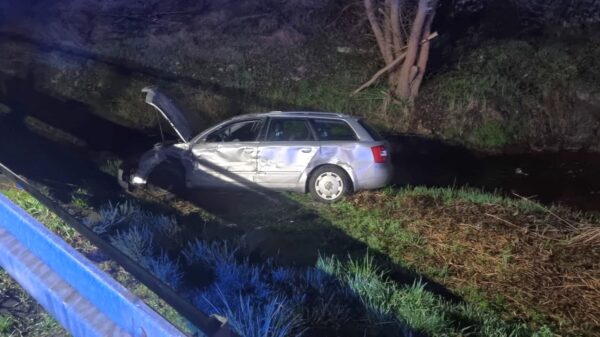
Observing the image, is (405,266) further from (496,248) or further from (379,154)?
(379,154)

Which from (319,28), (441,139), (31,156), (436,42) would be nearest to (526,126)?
(441,139)

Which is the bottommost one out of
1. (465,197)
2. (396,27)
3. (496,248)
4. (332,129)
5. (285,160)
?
(496,248)

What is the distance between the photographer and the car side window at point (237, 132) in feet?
29.0

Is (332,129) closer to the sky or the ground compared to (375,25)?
closer to the ground

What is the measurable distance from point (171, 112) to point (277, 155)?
1740mm

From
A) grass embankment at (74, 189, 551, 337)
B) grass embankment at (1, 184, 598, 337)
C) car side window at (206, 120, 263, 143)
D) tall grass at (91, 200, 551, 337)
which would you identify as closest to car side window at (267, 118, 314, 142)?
car side window at (206, 120, 263, 143)

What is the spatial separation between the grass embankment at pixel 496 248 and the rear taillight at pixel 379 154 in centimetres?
54

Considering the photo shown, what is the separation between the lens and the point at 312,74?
15305mm

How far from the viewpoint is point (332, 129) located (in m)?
8.70

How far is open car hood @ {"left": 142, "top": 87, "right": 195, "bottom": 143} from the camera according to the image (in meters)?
8.63

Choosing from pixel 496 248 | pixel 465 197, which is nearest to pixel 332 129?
pixel 465 197

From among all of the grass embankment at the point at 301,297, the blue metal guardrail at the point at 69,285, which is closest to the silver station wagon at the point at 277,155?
the grass embankment at the point at 301,297

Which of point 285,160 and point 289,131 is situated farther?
point 289,131

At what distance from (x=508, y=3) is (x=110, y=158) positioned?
11.9 m
